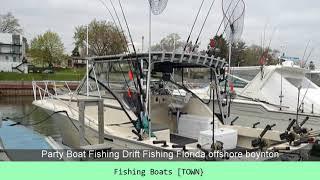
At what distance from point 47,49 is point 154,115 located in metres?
50.3

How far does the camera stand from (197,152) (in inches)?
218

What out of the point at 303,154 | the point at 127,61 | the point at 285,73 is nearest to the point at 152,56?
the point at 127,61

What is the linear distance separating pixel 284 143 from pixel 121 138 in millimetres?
3086

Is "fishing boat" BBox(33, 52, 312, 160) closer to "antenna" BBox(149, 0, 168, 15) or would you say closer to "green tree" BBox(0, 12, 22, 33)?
"antenna" BBox(149, 0, 168, 15)

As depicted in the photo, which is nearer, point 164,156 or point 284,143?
point 164,156

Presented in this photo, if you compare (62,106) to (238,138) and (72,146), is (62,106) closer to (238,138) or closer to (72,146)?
(72,146)

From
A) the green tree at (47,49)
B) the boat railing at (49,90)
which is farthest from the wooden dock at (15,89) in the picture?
the boat railing at (49,90)

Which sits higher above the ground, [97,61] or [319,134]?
[97,61]

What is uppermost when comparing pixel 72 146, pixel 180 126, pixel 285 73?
pixel 285 73

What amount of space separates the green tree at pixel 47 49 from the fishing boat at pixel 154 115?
48317 millimetres

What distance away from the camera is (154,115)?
9000 millimetres

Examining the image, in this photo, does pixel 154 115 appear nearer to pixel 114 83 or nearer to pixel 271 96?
pixel 114 83

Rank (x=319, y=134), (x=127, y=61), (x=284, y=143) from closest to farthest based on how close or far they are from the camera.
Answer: (x=284, y=143)
(x=319, y=134)
(x=127, y=61)

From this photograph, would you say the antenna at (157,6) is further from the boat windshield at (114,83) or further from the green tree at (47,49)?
the green tree at (47,49)
